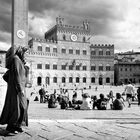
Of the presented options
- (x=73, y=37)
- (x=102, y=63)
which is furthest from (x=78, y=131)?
(x=102, y=63)

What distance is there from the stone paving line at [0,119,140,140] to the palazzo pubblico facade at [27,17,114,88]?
4550 cm

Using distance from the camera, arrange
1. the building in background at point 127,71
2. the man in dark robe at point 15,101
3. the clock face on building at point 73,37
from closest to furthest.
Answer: the man in dark robe at point 15,101 → the clock face on building at point 73,37 → the building in background at point 127,71

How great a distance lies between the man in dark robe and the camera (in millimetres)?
4594

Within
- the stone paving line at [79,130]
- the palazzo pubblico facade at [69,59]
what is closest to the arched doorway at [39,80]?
the palazzo pubblico facade at [69,59]

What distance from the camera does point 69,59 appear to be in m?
57.8

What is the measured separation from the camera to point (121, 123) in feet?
20.7

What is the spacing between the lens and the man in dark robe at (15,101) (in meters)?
4.59

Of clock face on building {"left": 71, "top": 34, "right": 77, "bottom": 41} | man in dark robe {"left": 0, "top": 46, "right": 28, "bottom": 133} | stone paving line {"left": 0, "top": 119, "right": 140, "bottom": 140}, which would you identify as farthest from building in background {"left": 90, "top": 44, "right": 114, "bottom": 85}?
man in dark robe {"left": 0, "top": 46, "right": 28, "bottom": 133}

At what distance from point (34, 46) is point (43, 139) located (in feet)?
164

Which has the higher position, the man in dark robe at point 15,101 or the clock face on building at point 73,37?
the clock face on building at point 73,37

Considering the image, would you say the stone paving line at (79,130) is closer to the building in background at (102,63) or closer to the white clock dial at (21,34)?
the white clock dial at (21,34)

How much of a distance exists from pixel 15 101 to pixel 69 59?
5332cm

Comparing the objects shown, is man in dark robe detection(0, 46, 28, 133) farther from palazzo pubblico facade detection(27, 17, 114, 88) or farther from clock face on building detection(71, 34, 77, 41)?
clock face on building detection(71, 34, 77, 41)

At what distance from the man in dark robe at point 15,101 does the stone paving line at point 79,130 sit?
282 mm
